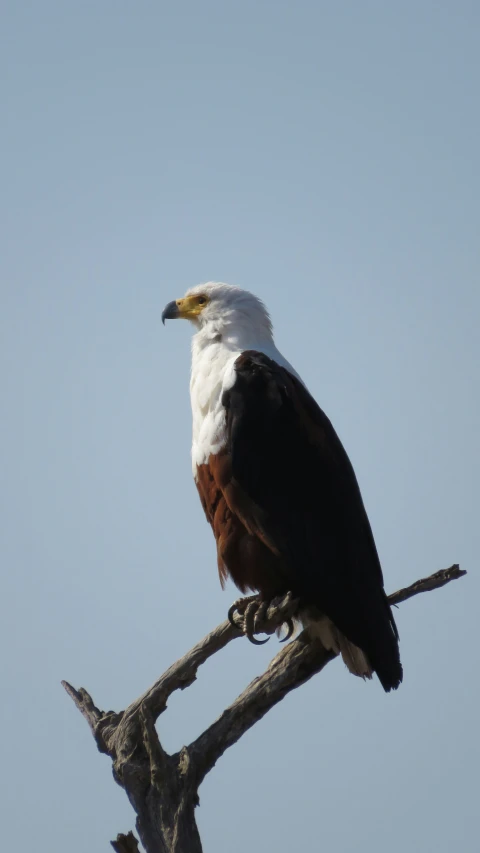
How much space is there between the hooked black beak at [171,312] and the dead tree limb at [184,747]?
2073mm

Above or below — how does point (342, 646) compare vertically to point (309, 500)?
below

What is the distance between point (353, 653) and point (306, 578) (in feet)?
1.48

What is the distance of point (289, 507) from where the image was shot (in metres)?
4.70

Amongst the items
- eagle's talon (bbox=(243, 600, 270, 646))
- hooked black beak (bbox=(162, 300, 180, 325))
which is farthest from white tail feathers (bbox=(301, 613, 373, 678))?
hooked black beak (bbox=(162, 300, 180, 325))

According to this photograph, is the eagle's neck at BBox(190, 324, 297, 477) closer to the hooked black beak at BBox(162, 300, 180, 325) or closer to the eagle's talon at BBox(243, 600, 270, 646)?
the hooked black beak at BBox(162, 300, 180, 325)

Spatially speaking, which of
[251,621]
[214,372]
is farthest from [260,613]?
[214,372]

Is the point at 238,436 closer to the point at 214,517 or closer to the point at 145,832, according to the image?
the point at 214,517

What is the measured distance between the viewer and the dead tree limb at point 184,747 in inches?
152

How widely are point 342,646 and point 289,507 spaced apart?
0.73m

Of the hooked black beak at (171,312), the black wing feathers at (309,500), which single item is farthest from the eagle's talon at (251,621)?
the hooked black beak at (171,312)

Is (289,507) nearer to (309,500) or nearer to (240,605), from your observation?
(309,500)

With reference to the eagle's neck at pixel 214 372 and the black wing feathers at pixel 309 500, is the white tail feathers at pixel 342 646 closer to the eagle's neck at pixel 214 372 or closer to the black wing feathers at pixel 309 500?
the black wing feathers at pixel 309 500

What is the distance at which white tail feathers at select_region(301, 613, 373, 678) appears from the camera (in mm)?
4625

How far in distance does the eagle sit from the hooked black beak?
2.64 ft
